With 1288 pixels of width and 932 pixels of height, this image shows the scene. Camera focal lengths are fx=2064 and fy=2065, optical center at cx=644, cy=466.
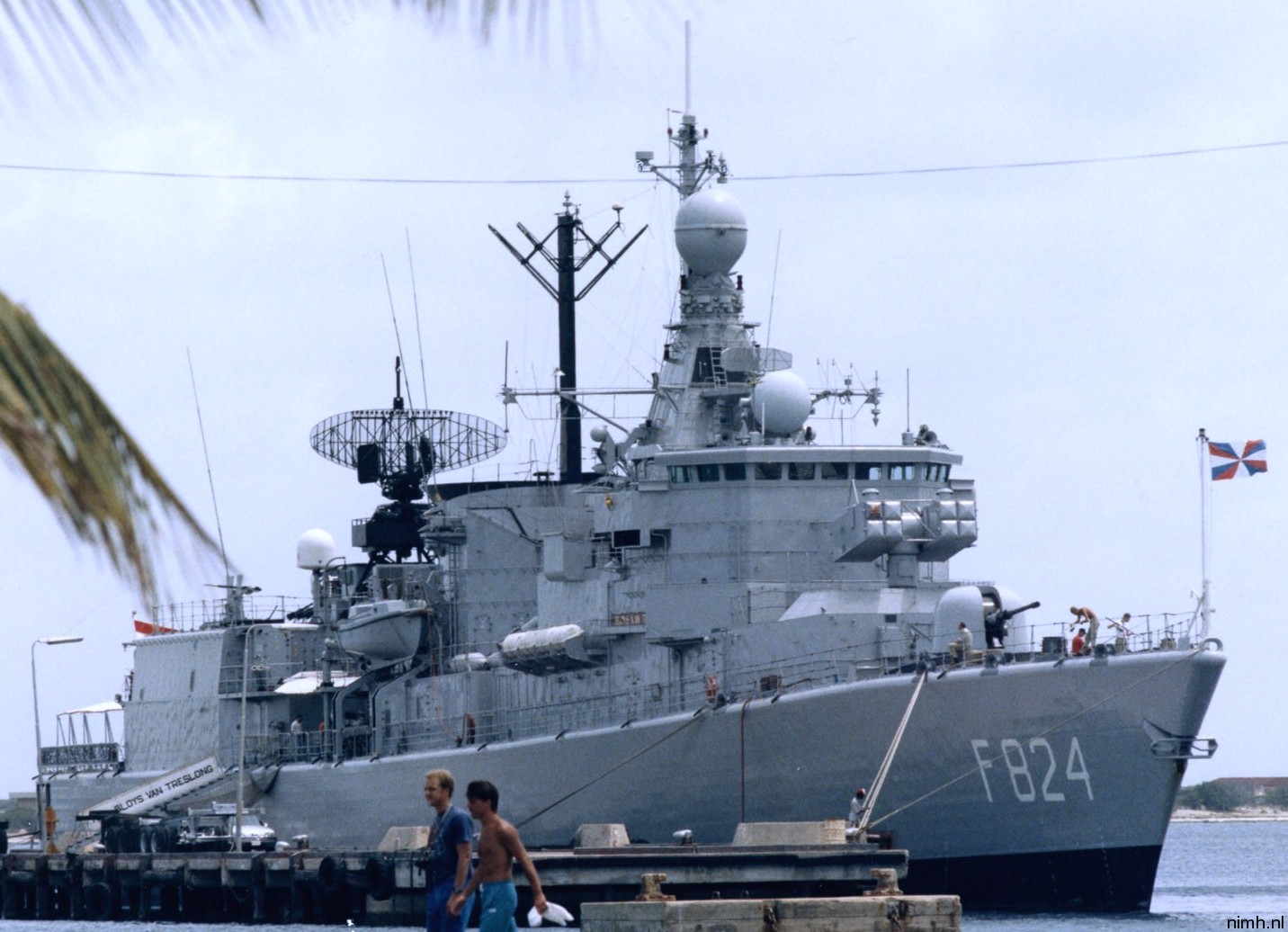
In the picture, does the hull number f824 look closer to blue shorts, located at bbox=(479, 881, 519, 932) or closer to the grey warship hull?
the grey warship hull

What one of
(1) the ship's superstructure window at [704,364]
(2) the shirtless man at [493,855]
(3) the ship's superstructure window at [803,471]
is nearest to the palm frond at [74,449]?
(2) the shirtless man at [493,855]

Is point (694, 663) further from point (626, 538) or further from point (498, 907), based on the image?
point (498, 907)

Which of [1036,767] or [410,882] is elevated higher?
[1036,767]

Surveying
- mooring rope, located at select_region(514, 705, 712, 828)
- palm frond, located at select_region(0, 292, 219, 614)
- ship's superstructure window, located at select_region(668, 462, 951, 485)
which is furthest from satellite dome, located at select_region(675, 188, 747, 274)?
palm frond, located at select_region(0, 292, 219, 614)

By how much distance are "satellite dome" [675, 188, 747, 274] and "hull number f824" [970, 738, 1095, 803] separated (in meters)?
10.9

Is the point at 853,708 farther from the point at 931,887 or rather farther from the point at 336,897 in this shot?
the point at 336,897

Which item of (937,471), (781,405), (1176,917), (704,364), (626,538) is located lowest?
(1176,917)

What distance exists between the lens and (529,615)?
35250mm

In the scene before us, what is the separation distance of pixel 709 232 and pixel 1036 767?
37.6ft

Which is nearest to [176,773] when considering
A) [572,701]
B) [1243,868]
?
[572,701]

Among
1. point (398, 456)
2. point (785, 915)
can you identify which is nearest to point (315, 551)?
point (398, 456)

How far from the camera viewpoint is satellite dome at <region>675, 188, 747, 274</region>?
33000mm

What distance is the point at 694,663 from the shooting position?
29312mm

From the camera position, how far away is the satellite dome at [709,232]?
33.0 meters
